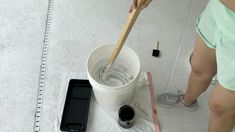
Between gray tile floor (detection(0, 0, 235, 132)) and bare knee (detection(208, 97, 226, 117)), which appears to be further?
gray tile floor (detection(0, 0, 235, 132))

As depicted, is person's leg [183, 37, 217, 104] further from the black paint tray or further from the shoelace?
the black paint tray

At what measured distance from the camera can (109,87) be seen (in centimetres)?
119

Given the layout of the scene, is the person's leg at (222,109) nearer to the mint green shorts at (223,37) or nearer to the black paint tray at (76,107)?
the mint green shorts at (223,37)

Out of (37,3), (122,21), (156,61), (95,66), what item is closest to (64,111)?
(95,66)

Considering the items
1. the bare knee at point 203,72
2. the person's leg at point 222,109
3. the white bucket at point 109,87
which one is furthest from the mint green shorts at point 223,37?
the white bucket at point 109,87

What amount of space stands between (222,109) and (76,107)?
0.61 m

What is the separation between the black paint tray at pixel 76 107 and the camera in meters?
1.28

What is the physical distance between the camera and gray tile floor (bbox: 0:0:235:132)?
4.45ft

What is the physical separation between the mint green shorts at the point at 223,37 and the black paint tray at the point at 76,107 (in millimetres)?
589

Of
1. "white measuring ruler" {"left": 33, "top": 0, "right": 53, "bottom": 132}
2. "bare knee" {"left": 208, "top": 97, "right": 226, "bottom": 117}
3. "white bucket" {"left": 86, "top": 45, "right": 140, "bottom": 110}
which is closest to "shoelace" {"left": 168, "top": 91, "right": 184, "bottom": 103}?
"white bucket" {"left": 86, "top": 45, "right": 140, "bottom": 110}

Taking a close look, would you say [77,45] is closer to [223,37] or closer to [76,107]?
[76,107]

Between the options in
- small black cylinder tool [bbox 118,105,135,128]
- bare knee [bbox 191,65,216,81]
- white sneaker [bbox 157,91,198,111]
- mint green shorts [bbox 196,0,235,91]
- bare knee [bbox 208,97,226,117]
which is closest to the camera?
mint green shorts [bbox 196,0,235,91]

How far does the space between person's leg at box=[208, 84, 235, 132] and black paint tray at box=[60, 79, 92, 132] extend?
51 cm

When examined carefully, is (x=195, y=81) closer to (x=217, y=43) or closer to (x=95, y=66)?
(x=217, y=43)
